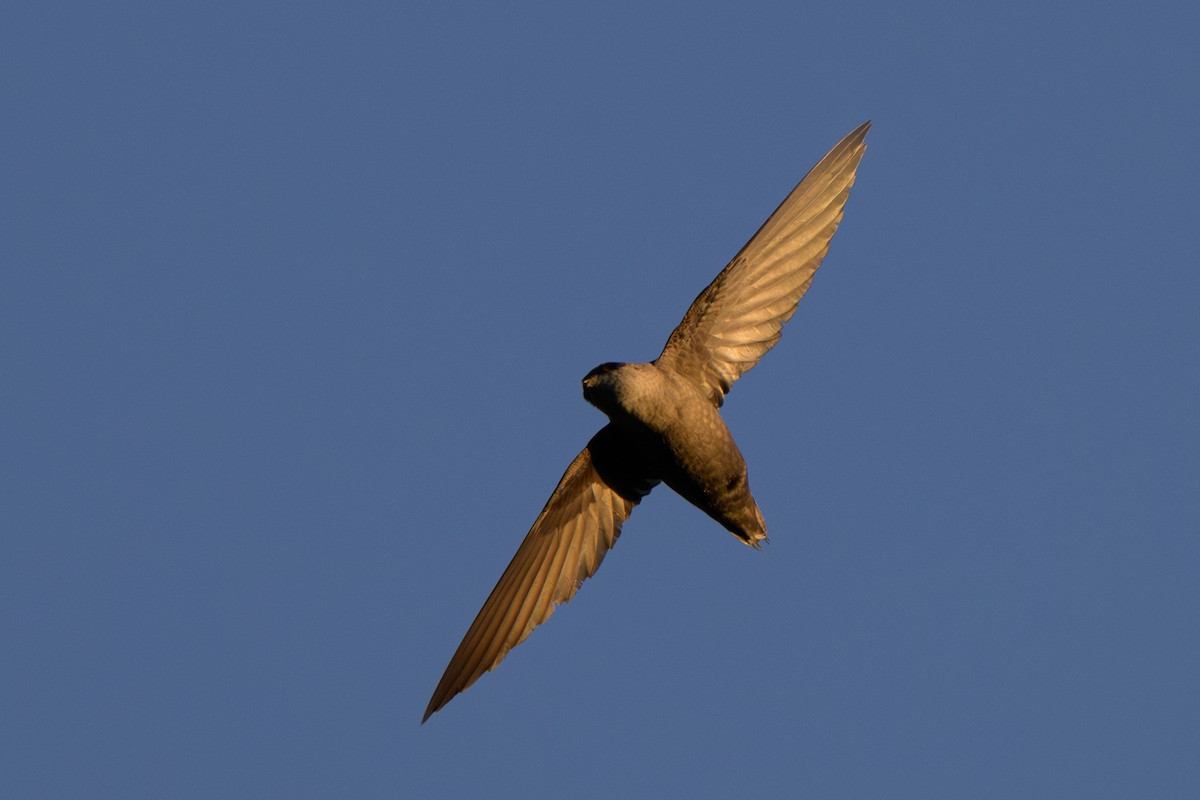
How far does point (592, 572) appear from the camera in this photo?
12211 millimetres

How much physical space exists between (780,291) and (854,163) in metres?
0.95

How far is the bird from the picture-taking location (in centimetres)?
1152

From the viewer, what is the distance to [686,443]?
451 inches

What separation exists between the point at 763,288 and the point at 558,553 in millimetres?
2180

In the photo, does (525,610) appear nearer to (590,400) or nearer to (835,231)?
(590,400)

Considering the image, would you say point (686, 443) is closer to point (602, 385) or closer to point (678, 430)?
point (678, 430)

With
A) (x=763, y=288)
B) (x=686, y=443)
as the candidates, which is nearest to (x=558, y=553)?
(x=686, y=443)

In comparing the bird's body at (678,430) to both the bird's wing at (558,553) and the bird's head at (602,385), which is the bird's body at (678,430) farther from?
the bird's wing at (558,553)

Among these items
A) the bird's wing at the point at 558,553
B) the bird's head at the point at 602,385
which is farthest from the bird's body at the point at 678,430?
the bird's wing at the point at 558,553

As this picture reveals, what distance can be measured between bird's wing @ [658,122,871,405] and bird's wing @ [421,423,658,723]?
80cm

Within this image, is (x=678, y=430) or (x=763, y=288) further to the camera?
(x=763, y=288)

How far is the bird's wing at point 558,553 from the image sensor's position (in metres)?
12.1

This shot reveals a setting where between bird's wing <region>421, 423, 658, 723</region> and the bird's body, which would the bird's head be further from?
bird's wing <region>421, 423, 658, 723</region>

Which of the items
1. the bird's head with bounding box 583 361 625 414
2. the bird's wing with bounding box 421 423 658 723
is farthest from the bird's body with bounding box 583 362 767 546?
the bird's wing with bounding box 421 423 658 723
